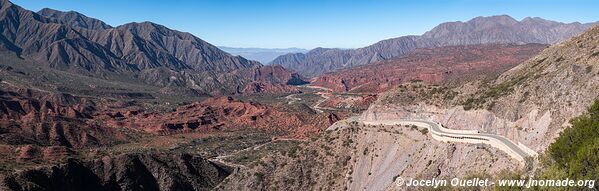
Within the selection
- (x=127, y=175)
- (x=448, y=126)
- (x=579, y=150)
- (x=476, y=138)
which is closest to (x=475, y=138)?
(x=476, y=138)

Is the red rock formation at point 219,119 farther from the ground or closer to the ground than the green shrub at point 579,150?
closer to the ground

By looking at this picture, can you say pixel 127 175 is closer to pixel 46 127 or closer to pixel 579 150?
pixel 46 127

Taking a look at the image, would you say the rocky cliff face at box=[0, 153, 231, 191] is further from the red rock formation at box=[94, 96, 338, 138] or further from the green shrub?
the green shrub

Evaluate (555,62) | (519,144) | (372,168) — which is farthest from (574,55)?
(372,168)

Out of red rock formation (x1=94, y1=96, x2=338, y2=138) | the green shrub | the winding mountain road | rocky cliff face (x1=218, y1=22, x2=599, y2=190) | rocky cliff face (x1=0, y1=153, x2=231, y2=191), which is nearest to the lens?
the green shrub

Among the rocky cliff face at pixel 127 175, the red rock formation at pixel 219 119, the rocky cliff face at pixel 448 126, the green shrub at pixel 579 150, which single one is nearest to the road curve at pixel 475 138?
the rocky cliff face at pixel 448 126

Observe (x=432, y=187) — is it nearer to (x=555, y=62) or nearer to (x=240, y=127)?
(x=555, y=62)

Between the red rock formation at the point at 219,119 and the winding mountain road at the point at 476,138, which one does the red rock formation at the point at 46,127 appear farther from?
the winding mountain road at the point at 476,138

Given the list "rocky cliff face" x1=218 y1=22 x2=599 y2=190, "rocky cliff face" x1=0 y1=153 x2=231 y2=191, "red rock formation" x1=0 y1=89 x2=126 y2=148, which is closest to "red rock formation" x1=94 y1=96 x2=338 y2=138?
"red rock formation" x1=0 y1=89 x2=126 y2=148
